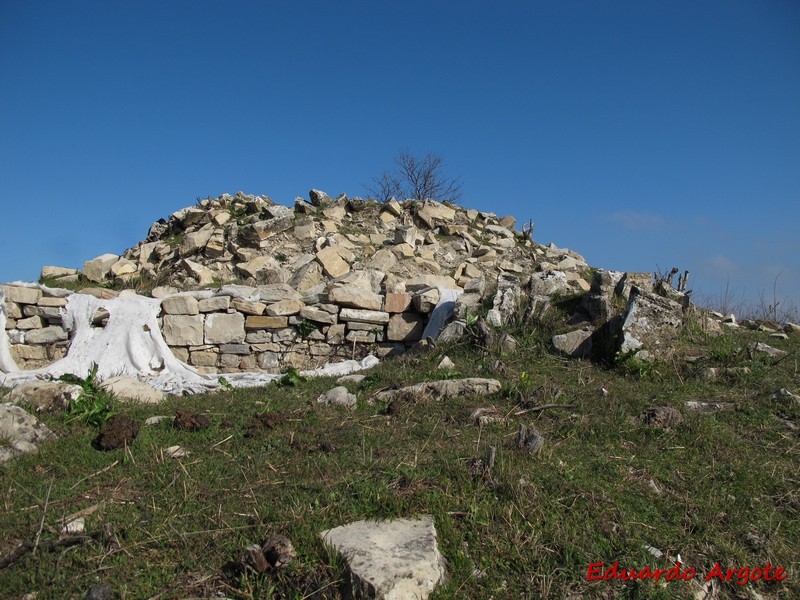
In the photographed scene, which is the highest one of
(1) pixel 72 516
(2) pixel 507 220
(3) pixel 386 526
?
(2) pixel 507 220

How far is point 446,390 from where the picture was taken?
5.25m

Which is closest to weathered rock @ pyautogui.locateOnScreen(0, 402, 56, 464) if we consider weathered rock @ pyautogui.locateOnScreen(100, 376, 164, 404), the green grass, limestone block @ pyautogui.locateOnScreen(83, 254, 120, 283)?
the green grass

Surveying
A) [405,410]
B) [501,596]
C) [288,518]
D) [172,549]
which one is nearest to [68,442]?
[172,549]

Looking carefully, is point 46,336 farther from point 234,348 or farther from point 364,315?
point 364,315

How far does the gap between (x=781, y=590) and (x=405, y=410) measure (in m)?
2.78

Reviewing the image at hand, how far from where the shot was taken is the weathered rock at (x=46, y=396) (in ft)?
16.1

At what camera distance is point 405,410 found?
4.91 metres

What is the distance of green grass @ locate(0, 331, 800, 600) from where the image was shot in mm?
2787

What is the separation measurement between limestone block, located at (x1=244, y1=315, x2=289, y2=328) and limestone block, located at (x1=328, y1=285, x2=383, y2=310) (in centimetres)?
73

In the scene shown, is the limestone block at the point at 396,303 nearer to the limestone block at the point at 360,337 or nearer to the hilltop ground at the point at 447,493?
the limestone block at the point at 360,337

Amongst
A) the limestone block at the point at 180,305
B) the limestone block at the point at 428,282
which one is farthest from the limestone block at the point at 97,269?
the limestone block at the point at 428,282

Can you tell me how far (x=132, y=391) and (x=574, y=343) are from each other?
184 inches

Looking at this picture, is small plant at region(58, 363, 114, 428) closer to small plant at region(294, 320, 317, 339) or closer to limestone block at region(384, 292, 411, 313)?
small plant at region(294, 320, 317, 339)

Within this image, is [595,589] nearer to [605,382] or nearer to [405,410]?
[405,410]
